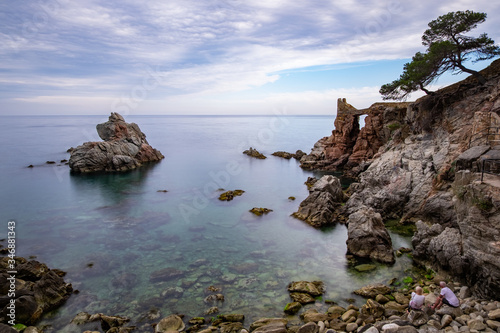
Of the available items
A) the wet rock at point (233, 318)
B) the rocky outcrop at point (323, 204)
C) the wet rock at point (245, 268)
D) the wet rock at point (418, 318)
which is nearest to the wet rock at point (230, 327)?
the wet rock at point (233, 318)

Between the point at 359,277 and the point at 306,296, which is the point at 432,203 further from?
the point at 306,296

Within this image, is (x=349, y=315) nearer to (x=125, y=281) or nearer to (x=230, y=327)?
(x=230, y=327)

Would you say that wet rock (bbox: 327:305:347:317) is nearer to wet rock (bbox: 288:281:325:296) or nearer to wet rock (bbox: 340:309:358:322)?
wet rock (bbox: 340:309:358:322)

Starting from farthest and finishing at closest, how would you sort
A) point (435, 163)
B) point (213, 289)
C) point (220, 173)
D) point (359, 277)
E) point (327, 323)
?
point (220, 173) < point (435, 163) < point (359, 277) < point (213, 289) < point (327, 323)

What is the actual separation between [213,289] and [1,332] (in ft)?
33.1

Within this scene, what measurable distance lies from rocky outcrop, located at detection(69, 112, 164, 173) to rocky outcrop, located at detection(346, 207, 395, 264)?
46.7m

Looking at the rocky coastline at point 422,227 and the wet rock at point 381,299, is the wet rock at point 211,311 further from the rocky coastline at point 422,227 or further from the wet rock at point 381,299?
the wet rock at point 381,299

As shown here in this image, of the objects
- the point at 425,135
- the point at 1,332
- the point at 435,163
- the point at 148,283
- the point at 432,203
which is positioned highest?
the point at 425,135

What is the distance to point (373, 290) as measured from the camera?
17703 millimetres

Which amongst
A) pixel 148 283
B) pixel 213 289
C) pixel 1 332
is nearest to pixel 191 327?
pixel 213 289

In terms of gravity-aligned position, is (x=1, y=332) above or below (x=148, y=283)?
above

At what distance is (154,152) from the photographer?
2808 inches

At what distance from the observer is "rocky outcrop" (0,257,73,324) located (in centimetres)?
1560

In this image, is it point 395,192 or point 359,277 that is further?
point 395,192
